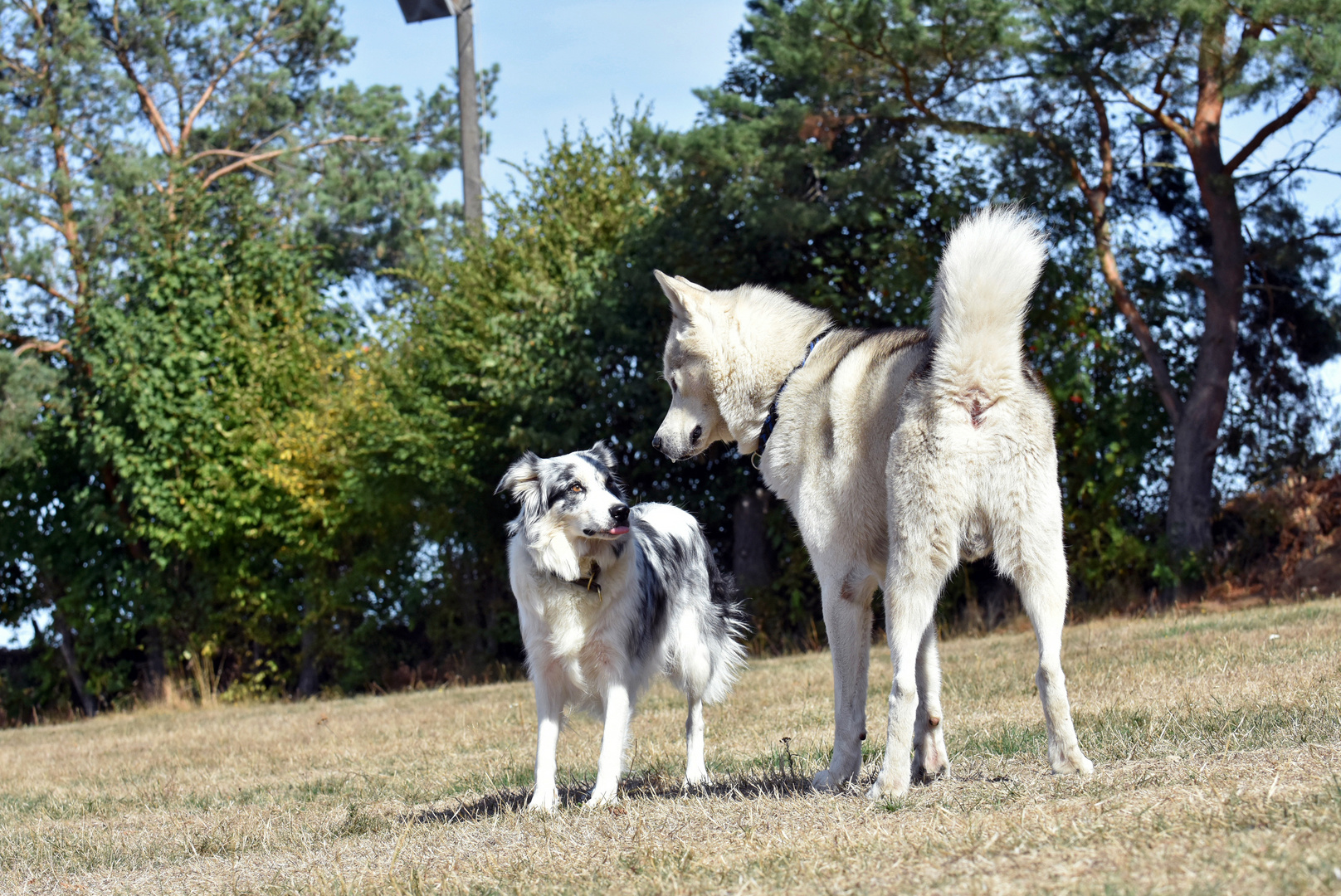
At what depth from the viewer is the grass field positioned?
3.05 metres

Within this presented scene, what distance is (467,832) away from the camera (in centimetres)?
457

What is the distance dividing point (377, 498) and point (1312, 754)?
43.3 feet

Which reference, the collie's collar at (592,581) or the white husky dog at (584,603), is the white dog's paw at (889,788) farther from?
the collie's collar at (592,581)

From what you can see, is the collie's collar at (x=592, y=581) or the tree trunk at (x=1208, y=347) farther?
the tree trunk at (x=1208, y=347)

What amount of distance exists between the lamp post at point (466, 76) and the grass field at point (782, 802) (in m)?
10.0

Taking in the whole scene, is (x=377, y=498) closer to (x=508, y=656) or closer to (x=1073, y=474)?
(x=508, y=656)

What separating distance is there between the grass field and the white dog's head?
1.58 meters

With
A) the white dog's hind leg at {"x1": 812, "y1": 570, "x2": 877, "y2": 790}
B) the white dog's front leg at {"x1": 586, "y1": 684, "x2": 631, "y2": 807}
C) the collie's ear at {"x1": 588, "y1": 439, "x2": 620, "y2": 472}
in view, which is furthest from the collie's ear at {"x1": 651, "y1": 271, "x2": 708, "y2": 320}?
the white dog's front leg at {"x1": 586, "y1": 684, "x2": 631, "y2": 807}

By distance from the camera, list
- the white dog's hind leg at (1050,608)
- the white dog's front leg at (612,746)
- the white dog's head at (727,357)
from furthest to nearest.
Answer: the white dog's head at (727,357) < the white dog's front leg at (612,746) < the white dog's hind leg at (1050,608)

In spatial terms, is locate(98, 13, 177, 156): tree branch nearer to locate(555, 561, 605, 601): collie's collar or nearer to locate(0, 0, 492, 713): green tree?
locate(0, 0, 492, 713): green tree

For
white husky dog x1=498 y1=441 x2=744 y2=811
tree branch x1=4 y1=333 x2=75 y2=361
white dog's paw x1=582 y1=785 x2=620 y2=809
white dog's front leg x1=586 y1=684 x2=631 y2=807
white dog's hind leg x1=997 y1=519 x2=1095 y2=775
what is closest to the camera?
white dog's hind leg x1=997 y1=519 x2=1095 y2=775

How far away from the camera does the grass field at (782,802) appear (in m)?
3.05

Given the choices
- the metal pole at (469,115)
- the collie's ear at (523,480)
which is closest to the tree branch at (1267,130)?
the metal pole at (469,115)

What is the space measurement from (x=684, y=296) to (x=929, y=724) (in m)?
2.24
